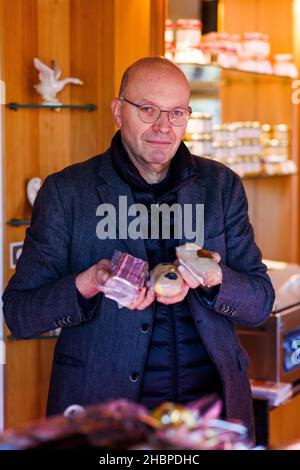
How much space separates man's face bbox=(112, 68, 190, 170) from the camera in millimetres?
2326

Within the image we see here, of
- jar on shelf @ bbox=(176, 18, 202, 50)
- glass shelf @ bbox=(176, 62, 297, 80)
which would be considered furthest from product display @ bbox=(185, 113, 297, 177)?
jar on shelf @ bbox=(176, 18, 202, 50)

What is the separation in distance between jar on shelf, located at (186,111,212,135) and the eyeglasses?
1.59 metres

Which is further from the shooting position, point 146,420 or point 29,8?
point 29,8

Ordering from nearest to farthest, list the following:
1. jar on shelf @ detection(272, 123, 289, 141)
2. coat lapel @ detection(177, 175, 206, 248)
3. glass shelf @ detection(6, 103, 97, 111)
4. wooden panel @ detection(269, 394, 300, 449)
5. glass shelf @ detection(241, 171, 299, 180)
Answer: coat lapel @ detection(177, 175, 206, 248) < glass shelf @ detection(6, 103, 97, 111) < wooden panel @ detection(269, 394, 300, 449) < glass shelf @ detection(241, 171, 299, 180) < jar on shelf @ detection(272, 123, 289, 141)

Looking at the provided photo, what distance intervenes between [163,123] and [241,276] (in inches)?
18.8

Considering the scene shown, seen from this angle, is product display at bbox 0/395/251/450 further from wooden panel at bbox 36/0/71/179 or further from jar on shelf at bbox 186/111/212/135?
jar on shelf at bbox 186/111/212/135

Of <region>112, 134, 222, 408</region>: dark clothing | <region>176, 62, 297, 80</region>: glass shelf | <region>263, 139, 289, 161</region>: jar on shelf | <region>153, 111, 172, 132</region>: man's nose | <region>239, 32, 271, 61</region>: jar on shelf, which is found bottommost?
<region>112, 134, 222, 408</region>: dark clothing

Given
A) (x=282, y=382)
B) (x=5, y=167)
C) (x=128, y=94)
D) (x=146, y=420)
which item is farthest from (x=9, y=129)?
(x=146, y=420)

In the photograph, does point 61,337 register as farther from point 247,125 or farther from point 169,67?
point 247,125

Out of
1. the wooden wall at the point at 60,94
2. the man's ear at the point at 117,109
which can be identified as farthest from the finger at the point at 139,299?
the wooden wall at the point at 60,94

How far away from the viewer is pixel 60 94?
3.29m

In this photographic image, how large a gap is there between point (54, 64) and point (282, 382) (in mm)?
1606

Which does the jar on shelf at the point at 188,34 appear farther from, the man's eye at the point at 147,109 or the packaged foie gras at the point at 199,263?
the packaged foie gras at the point at 199,263

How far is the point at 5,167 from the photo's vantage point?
3072 mm
